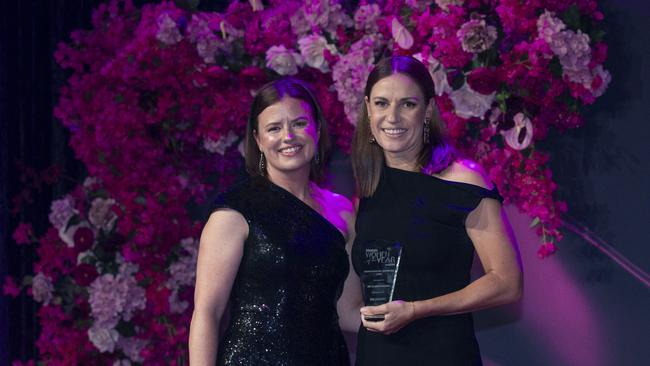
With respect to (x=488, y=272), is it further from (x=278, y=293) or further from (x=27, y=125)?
(x=27, y=125)

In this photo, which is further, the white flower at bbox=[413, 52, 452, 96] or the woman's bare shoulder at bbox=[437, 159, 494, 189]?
the white flower at bbox=[413, 52, 452, 96]

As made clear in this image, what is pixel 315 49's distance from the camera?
3.28 metres

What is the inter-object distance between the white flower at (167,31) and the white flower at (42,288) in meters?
1.23

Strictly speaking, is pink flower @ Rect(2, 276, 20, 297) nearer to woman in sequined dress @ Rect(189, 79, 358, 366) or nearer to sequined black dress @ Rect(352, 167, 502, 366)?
woman in sequined dress @ Rect(189, 79, 358, 366)

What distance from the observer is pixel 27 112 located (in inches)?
150

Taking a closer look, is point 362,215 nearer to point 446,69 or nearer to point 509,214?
point 446,69

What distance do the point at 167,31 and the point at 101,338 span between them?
1.39m

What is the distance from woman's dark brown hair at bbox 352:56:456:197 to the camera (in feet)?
8.14

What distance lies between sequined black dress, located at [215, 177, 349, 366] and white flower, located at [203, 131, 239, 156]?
1.19 meters

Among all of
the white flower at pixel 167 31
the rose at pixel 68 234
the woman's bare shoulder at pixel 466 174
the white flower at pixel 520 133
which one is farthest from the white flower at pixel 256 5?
the woman's bare shoulder at pixel 466 174

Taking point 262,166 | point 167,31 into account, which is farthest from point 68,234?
point 262,166

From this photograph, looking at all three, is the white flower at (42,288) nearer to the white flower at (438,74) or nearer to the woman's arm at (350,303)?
the woman's arm at (350,303)

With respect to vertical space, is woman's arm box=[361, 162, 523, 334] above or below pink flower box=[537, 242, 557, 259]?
above

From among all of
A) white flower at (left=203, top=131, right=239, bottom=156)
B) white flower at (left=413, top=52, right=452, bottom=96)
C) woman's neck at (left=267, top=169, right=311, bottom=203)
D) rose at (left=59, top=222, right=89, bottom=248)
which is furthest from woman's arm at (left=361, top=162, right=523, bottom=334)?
rose at (left=59, top=222, right=89, bottom=248)
